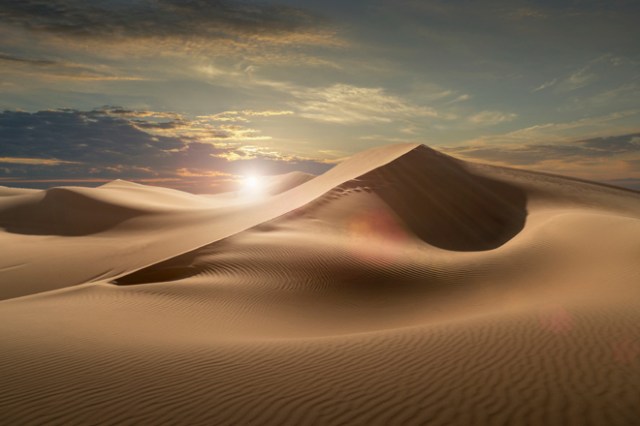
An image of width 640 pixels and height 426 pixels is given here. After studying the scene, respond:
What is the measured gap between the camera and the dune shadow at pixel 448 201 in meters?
23.0

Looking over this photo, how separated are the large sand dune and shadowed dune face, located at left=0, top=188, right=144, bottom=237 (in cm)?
845

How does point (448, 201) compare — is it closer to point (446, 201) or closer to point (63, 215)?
point (446, 201)

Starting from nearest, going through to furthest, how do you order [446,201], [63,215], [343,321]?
[343,321], [446,201], [63,215]

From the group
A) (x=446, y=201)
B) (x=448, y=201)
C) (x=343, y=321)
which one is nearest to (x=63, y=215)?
(x=446, y=201)

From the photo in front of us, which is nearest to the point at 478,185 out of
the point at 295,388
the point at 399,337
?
the point at 399,337

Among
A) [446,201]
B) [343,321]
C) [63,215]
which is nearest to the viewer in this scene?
[343,321]

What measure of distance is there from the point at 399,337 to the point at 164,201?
49196 millimetres

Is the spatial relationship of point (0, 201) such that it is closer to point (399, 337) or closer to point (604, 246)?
point (399, 337)

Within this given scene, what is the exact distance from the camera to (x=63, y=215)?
38094mm

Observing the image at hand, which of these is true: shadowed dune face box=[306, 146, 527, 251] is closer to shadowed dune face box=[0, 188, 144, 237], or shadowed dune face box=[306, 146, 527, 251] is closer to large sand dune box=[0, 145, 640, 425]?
large sand dune box=[0, 145, 640, 425]

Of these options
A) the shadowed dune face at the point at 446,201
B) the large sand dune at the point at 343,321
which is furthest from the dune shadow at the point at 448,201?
the large sand dune at the point at 343,321

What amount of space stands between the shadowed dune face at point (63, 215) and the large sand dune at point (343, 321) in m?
8.45

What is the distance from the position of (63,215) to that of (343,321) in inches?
1490

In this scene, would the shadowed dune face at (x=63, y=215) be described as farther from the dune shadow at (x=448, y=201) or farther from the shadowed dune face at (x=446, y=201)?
the dune shadow at (x=448, y=201)
